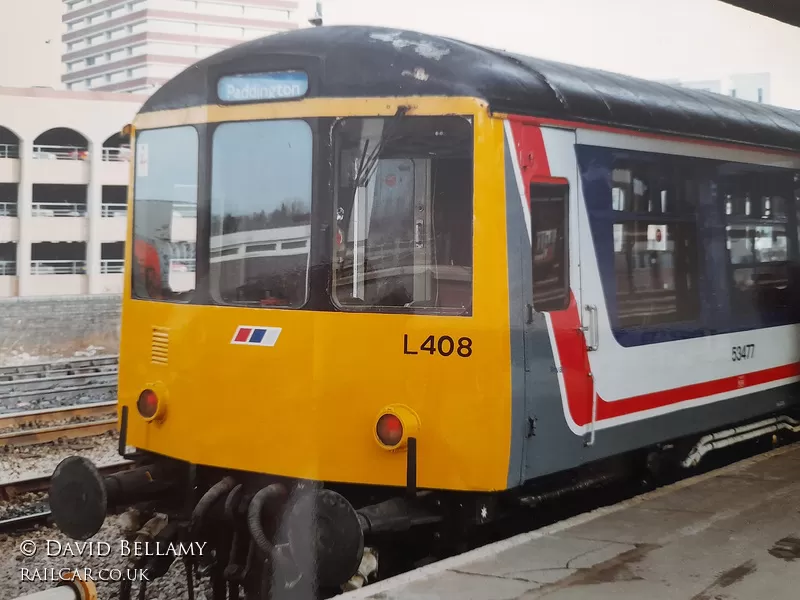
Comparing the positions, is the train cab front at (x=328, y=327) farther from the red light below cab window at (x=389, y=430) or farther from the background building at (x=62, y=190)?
the background building at (x=62, y=190)

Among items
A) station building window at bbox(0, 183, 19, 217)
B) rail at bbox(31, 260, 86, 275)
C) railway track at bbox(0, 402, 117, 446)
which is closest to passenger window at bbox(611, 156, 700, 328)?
station building window at bbox(0, 183, 19, 217)

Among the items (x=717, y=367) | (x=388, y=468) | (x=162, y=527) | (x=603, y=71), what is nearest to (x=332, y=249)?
(x=388, y=468)

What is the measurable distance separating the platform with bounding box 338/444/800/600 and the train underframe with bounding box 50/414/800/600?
0.22 meters

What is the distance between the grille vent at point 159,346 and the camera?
4.90 metres

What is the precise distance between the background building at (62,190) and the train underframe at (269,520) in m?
1.54

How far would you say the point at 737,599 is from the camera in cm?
401

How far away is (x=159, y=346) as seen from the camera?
4.95 metres

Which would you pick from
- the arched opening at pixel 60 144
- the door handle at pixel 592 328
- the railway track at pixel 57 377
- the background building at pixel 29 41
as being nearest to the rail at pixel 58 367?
the railway track at pixel 57 377

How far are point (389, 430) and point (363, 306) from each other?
61 cm

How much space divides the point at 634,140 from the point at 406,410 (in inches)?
87.4

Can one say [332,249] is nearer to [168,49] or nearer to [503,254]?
[503,254]

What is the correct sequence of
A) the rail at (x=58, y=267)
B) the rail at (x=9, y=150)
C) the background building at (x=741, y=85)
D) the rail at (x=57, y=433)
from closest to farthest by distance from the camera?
the rail at (x=9, y=150) → the rail at (x=58, y=267) → the background building at (x=741, y=85) → the rail at (x=57, y=433)

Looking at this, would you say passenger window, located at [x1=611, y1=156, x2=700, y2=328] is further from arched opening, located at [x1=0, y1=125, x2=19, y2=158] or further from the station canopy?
arched opening, located at [x1=0, y1=125, x2=19, y2=158]

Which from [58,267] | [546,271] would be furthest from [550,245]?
[58,267]
